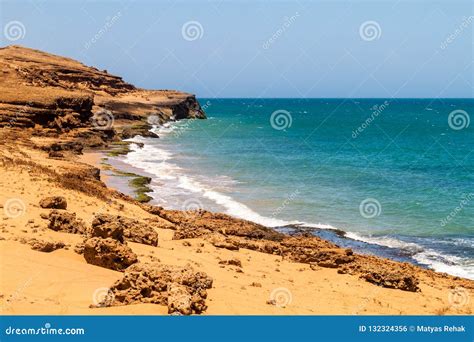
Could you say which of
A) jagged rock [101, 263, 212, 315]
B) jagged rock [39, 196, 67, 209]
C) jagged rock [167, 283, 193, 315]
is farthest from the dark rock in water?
jagged rock [39, 196, 67, 209]

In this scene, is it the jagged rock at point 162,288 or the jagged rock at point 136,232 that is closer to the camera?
the jagged rock at point 162,288

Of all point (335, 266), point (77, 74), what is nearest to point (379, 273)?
point (335, 266)

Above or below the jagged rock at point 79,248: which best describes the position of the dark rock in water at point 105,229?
above

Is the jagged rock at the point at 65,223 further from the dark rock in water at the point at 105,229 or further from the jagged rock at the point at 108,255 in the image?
the jagged rock at the point at 108,255

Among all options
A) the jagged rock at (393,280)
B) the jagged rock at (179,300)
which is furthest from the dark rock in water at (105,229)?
the jagged rock at (393,280)

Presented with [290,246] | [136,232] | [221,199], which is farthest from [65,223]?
Result: [221,199]

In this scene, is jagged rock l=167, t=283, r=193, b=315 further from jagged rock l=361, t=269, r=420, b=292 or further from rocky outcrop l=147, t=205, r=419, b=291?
jagged rock l=361, t=269, r=420, b=292

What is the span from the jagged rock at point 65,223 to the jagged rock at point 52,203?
1.54 metres

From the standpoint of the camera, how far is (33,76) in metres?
57.4

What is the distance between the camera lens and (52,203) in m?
16.3

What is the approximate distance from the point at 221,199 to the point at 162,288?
1971 cm

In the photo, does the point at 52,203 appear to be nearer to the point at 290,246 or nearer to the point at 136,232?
the point at 136,232

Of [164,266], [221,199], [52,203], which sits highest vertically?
[221,199]

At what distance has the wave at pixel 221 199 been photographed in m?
19.7
